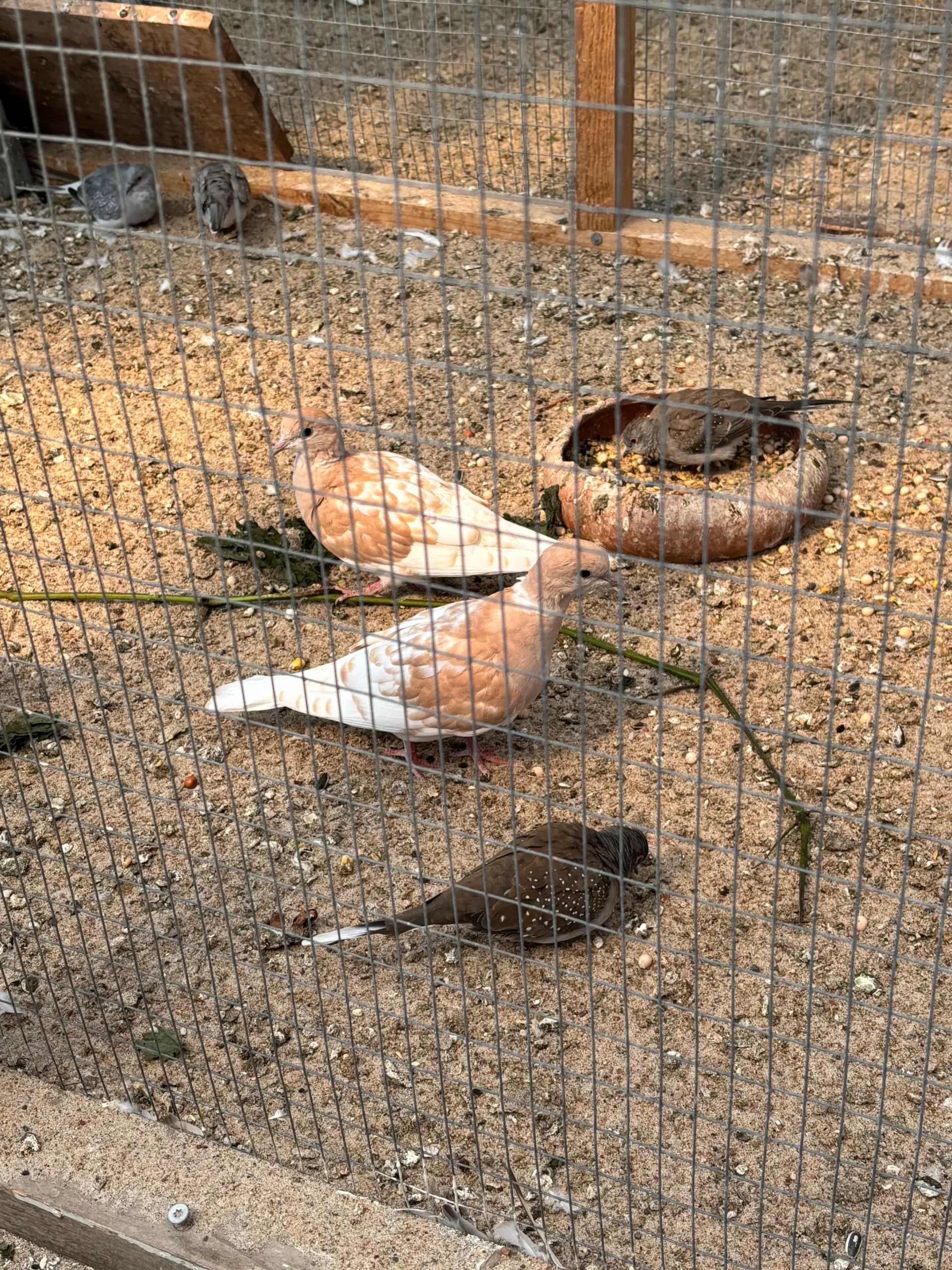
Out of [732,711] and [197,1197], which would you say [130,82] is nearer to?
[732,711]

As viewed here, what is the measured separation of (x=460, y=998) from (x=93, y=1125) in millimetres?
892

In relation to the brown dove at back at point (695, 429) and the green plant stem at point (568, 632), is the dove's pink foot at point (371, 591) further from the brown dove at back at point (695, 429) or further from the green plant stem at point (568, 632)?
the brown dove at back at point (695, 429)

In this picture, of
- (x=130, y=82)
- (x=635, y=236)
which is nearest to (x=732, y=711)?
(x=635, y=236)

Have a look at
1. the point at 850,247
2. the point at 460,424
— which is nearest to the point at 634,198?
the point at 850,247

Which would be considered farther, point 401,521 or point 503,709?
point 401,521

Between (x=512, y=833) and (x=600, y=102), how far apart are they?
2.59 meters

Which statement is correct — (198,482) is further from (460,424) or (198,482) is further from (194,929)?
(194,929)

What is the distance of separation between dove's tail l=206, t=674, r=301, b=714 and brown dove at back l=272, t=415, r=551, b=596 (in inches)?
18.4

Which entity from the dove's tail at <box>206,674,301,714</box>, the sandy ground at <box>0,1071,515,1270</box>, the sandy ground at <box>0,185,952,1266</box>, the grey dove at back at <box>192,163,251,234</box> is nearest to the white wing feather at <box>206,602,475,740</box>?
the dove's tail at <box>206,674,301,714</box>

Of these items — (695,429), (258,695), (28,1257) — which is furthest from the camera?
(695,429)

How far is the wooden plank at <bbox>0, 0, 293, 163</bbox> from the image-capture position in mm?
5906

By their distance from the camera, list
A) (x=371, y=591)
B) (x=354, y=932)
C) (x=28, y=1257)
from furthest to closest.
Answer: (x=371, y=591) < (x=354, y=932) < (x=28, y=1257)

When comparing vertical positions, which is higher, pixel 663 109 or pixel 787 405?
pixel 663 109

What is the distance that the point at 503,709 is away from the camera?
3.57 m
